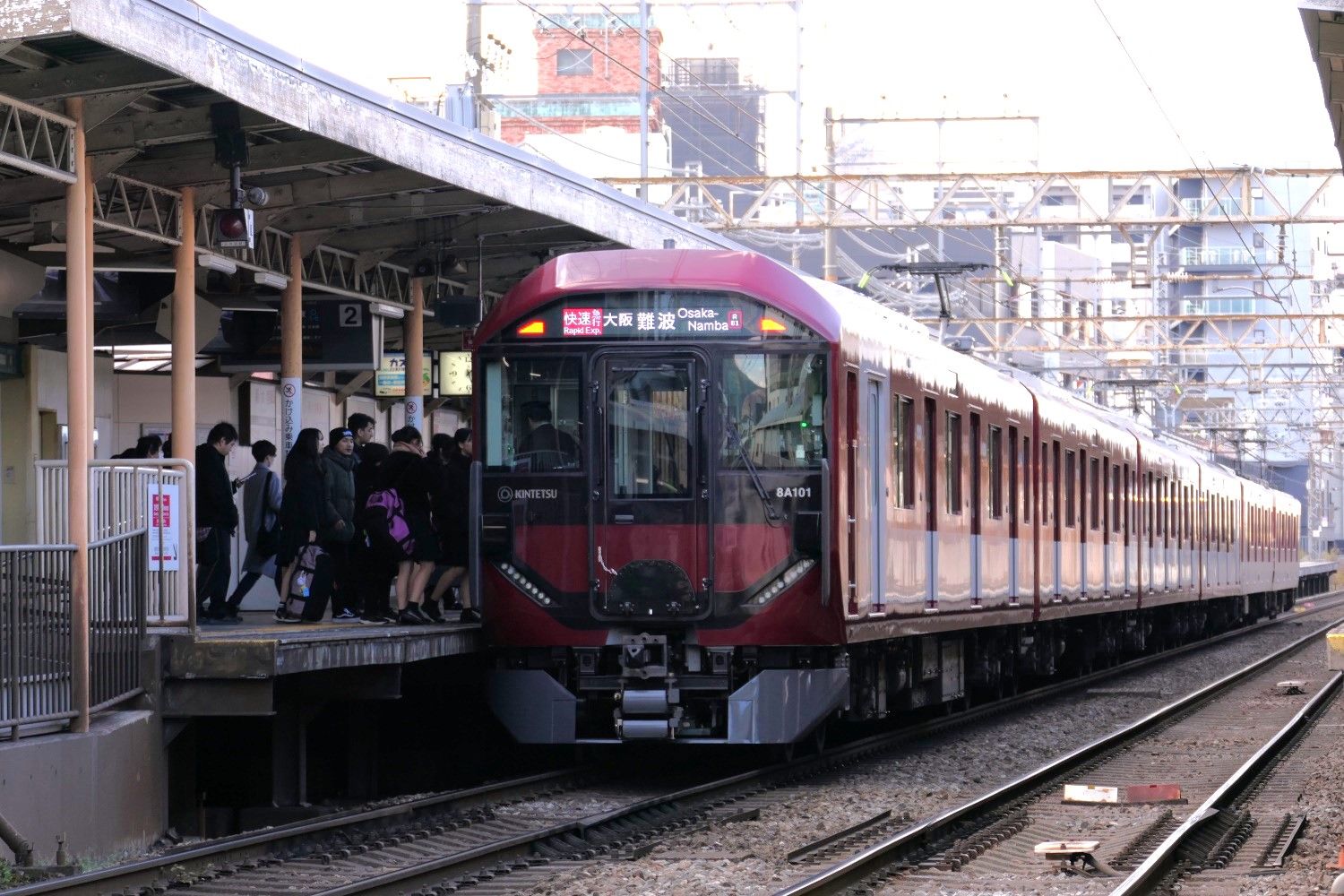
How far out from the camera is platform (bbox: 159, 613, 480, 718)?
420 inches

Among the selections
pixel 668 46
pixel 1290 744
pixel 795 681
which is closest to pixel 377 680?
pixel 795 681

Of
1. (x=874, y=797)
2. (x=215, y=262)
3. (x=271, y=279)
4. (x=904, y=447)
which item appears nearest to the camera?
(x=874, y=797)

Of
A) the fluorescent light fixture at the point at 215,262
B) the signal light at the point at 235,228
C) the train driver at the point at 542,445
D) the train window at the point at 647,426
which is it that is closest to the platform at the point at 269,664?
the train driver at the point at 542,445

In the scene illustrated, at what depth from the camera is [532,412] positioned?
1259 cm

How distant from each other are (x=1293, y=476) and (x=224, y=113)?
96754mm

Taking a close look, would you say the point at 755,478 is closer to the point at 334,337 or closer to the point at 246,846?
the point at 246,846

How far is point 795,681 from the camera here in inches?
489

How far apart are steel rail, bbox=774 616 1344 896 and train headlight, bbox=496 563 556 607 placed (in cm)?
269

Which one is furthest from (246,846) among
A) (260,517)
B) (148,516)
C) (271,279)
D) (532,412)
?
(271,279)

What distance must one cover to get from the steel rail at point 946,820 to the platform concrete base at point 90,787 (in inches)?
132

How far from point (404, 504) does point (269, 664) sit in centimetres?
292

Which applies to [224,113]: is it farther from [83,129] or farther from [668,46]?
[668,46]

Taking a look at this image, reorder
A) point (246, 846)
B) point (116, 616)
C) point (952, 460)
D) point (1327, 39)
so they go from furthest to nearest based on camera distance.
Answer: point (952, 460) → point (116, 616) → point (1327, 39) → point (246, 846)

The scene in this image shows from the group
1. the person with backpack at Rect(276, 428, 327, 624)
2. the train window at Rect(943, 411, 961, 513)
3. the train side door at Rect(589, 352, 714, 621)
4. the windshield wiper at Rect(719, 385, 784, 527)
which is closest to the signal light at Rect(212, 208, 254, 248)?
the person with backpack at Rect(276, 428, 327, 624)
